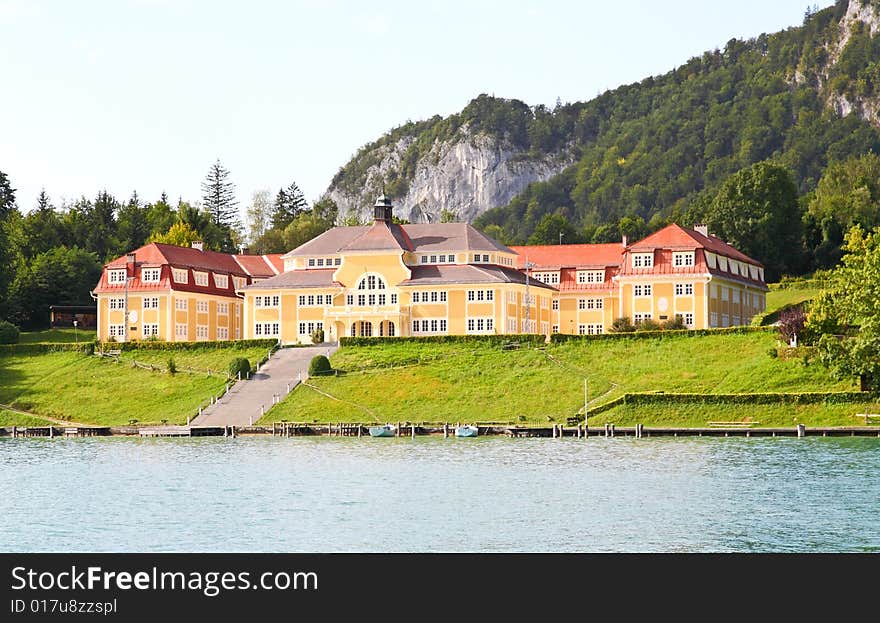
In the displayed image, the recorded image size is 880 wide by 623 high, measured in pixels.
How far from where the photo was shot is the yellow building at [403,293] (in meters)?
115

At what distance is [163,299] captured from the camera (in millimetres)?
121250

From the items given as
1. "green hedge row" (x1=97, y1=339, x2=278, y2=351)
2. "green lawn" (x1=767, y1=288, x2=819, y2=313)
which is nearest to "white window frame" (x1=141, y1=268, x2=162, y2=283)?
"green hedge row" (x1=97, y1=339, x2=278, y2=351)

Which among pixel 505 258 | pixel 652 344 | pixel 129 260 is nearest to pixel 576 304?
pixel 505 258

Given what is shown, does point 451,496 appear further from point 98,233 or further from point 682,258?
point 98,233

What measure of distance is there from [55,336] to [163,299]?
14001 millimetres

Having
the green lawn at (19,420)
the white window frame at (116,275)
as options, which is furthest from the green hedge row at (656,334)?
the white window frame at (116,275)

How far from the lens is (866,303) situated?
277 ft

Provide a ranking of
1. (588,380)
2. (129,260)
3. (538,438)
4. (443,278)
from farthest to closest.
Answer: (129,260), (443,278), (588,380), (538,438)

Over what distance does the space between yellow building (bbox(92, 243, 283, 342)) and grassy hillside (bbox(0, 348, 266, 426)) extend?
923 centimetres

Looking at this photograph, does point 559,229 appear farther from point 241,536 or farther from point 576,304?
point 241,536

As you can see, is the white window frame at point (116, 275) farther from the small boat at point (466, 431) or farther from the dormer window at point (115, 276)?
the small boat at point (466, 431)

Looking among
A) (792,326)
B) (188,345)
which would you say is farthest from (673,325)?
(188,345)

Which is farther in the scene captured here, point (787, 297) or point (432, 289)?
point (787, 297)
